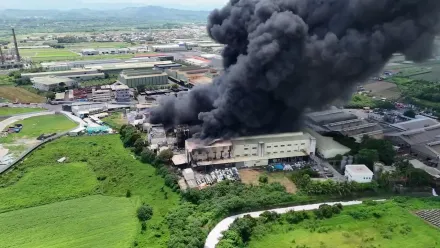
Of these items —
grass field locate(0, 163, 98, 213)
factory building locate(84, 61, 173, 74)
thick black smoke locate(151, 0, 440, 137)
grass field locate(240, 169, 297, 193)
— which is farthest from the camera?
factory building locate(84, 61, 173, 74)

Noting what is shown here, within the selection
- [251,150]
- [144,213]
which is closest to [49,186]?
[144,213]

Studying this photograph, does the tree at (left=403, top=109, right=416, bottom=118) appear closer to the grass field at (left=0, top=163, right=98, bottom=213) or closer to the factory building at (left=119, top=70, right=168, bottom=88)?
the grass field at (left=0, top=163, right=98, bottom=213)

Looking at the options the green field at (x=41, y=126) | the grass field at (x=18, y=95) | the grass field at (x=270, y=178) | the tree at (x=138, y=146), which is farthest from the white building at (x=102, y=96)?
the grass field at (x=270, y=178)

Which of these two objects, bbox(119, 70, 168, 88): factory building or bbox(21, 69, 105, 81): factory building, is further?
bbox(21, 69, 105, 81): factory building

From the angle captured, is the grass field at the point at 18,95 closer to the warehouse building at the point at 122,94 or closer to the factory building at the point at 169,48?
the warehouse building at the point at 122,94

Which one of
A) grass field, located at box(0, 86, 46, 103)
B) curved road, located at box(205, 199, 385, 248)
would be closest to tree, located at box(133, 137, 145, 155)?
curved road, located at box(205, 199, 385, 248)

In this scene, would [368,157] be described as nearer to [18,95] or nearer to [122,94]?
[122,94]
